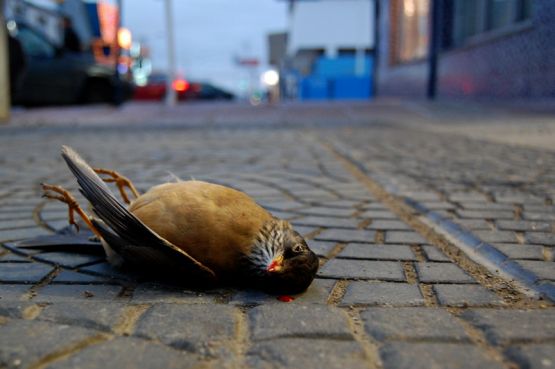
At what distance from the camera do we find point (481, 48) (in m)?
13.2

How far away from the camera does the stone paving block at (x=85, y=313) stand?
1944mm

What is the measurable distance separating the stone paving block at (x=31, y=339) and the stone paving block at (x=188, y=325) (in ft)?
0.67

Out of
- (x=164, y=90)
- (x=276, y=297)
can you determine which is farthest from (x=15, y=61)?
(x=164, y=90)

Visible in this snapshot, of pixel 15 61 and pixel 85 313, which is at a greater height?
pixel 15 61

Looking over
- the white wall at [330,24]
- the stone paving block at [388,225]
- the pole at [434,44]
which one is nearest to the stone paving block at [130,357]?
the stone paving block at [388,225]

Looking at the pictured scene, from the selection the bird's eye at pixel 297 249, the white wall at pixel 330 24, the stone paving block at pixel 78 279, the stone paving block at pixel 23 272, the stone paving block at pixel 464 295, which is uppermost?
the white wall at pixel 330 24

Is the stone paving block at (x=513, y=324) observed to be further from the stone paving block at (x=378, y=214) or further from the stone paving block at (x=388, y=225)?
the stone paving block at (x=378, y=214)

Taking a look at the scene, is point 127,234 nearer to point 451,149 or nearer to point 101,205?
point 101,205

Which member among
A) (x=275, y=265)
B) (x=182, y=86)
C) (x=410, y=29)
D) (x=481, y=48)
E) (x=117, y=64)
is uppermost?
(x=410, y=29)

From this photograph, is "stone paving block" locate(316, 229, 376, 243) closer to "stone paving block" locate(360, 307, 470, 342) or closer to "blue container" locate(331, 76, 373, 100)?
"stone paving block" locate(360, 307, 470, 342)

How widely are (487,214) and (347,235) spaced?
102 cm

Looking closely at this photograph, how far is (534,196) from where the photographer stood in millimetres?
4117

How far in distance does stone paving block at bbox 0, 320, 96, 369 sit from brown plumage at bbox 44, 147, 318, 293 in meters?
0.41

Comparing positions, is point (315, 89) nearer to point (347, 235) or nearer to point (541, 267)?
point (347, 235)
